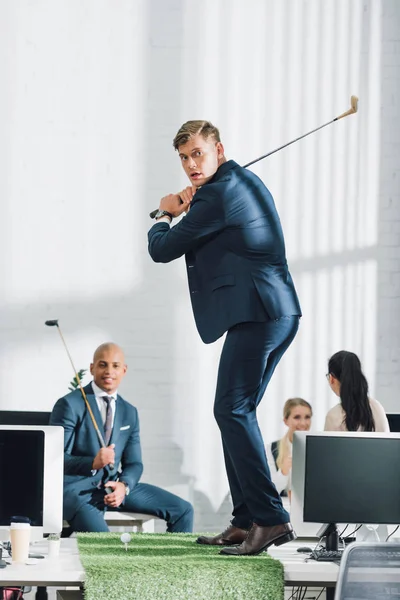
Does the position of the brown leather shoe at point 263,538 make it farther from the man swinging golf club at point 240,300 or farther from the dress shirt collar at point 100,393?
the dress shirt collar at point 100,393

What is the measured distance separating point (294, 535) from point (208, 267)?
0.82m

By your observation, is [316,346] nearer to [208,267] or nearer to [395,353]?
[395,353]

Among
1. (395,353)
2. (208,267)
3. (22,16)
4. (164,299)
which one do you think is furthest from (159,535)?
(22,16)

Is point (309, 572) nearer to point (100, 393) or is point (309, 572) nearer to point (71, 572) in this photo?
point (71, 572)

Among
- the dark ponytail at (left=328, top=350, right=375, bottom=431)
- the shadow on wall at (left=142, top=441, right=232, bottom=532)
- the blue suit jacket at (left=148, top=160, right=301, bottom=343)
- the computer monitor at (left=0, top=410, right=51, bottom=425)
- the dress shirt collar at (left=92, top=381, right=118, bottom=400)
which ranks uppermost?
the blue suit jacket at (left=148, top=160, right=301, bottom=343)

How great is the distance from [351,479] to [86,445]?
85.5 inches

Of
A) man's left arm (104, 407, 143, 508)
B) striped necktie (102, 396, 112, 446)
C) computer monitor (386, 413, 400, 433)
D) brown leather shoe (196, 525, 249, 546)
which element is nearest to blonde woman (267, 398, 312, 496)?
man's left arm (104, 407, 143, 508)

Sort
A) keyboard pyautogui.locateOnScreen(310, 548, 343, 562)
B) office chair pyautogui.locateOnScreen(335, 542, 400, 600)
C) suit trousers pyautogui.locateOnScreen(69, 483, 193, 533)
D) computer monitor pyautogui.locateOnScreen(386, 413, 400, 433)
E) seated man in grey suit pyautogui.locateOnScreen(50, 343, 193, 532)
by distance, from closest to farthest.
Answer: office chair pyautogui.locateOnScreen(335, 542, 400, 600) → keyboard pyautogui.locateOnScreen(310, 548, 343, 562) → computer monitor pyautogui.locateOnScreen(386, 413, 400, 433) → seated man in grey suit pyautogui.locateOnScreen(50, 343, 193, 532) → suit trousers pyautogui.locateOnScreen(69, 483, 193, 533)

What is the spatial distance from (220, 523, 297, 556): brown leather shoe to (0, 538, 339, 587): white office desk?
0.06 m

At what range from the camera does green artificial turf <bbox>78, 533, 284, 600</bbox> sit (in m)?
2.73

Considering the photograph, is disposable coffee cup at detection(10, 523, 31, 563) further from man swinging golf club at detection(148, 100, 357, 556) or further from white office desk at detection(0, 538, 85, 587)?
man swinging golf club at detection(148, 100, 357, 556)

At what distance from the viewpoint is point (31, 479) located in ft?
10.2

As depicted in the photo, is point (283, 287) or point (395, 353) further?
point (395, 353)

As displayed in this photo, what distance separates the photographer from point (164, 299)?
624 centimetres
